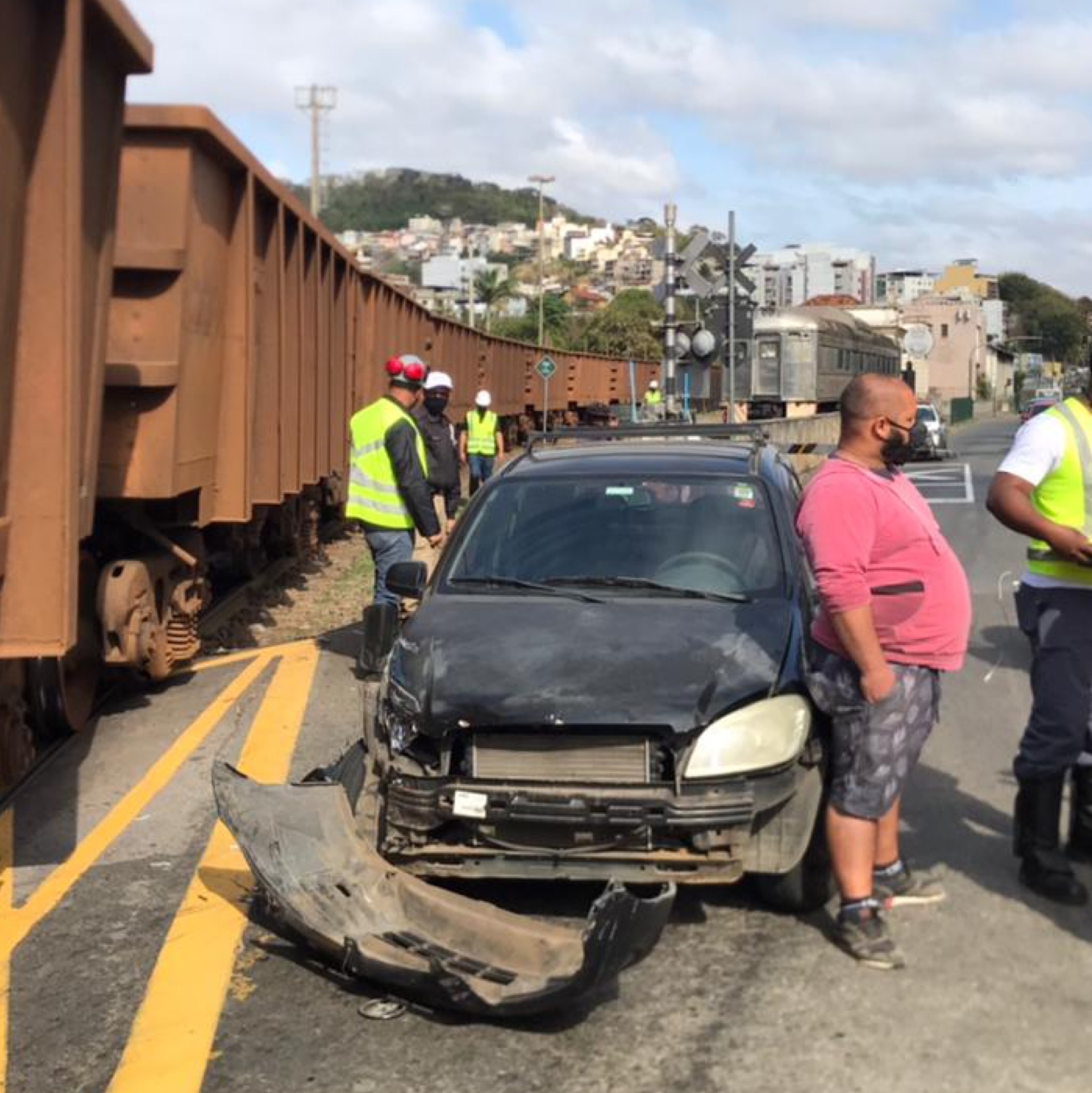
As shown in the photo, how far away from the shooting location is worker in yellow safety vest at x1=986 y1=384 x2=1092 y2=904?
4445 millimetres

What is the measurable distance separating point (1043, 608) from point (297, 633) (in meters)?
6.75

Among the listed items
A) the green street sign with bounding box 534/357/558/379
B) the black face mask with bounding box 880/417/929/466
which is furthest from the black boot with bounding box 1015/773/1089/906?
the green street sign with bounding box 534/357/558/379

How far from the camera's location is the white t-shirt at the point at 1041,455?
4.45 meters

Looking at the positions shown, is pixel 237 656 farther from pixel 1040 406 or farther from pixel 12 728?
pixel 1040 406

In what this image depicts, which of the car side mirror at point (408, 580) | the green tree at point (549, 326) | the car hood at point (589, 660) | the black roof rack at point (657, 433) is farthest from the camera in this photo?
the green tree at point (549, 326)

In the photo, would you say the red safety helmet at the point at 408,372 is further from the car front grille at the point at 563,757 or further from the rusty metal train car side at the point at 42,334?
the car front grille at the point at 563,757

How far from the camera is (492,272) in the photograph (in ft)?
372

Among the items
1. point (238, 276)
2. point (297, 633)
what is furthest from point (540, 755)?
point (297, 633)

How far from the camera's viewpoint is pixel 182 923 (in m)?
4.55

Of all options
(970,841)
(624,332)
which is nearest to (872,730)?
(970,841)

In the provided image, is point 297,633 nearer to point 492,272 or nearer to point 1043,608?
point 1043,608

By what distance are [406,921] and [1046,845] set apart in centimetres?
220

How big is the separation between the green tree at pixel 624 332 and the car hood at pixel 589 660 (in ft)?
226

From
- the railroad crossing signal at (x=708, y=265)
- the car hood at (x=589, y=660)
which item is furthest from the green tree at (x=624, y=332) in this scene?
the car hood at (x=589, y=660)
